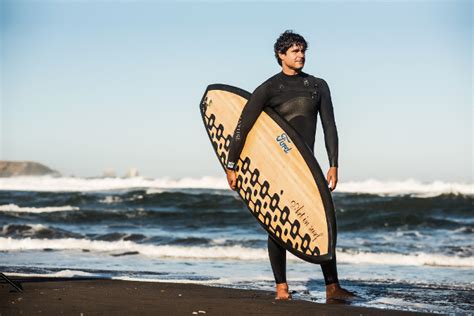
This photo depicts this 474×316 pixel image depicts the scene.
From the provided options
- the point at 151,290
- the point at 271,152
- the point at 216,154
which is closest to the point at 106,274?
the point at 151,290

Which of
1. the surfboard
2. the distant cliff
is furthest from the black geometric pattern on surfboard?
the distant cliff

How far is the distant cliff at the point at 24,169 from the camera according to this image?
36.3 metres

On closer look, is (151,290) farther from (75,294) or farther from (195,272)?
(195,272)

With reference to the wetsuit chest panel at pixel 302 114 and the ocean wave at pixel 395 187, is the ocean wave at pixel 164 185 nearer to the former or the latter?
the ocean wave at pixel 395 187

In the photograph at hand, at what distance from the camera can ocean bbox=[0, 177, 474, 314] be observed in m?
7.38

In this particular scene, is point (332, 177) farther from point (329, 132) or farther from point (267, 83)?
point (267, 83)

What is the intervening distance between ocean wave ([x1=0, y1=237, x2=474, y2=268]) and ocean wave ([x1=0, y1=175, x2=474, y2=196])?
1724 cm

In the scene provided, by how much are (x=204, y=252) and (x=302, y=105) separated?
621 centimetres

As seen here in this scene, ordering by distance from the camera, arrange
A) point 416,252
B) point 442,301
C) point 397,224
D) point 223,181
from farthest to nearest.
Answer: point 223,181 → point 397,224 → point 416,252 → point 442,301

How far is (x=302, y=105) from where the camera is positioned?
5289 millimetres

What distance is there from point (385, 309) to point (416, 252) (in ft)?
20.9

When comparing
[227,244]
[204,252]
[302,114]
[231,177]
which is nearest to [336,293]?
[231,177]

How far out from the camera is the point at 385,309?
519cm

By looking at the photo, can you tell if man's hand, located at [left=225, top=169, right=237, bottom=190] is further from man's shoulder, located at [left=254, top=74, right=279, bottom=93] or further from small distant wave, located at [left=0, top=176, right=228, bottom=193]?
small distant wave, located at [left=0, top=176, right=228, bottom=193]
